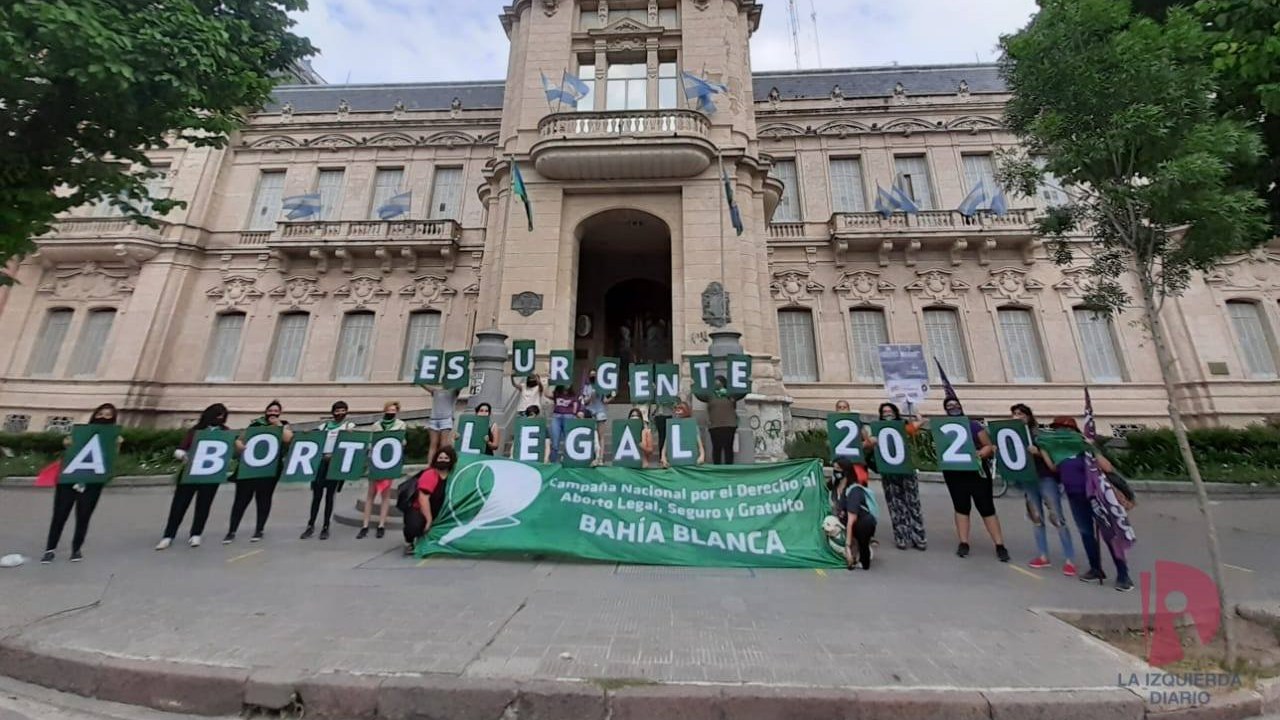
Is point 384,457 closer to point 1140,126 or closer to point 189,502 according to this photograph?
point 189,502

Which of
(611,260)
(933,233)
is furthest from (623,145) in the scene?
(933,233)

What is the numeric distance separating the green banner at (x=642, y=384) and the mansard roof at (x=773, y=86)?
1812cm

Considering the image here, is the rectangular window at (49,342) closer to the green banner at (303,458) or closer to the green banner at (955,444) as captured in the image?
the green banner at (303,458)

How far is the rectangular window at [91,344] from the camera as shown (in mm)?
18422

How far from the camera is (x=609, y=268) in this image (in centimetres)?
1850

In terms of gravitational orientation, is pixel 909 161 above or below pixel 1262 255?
above

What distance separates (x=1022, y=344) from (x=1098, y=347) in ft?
8.34

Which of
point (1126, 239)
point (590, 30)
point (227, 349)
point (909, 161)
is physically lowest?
point (1126, 239)

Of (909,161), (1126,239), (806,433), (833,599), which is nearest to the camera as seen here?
(833,599)

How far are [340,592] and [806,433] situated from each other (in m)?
11.4

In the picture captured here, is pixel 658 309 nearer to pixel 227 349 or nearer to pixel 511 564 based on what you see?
pixel 511 564

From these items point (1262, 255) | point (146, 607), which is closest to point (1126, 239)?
point (146, 607)

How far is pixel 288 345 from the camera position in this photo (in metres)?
19.4

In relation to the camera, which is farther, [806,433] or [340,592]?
[806,433]
